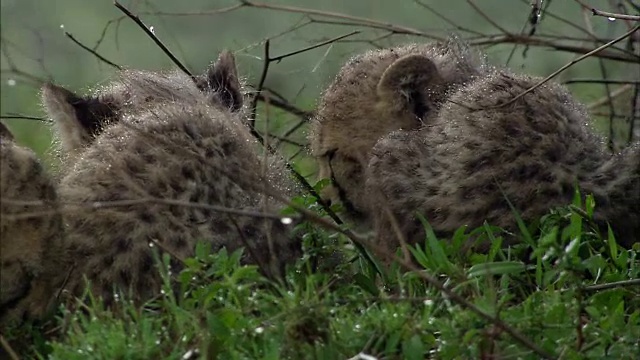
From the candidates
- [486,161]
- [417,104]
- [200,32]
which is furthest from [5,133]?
[200,32]

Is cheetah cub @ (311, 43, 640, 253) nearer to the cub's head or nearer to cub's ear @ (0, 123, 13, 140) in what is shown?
the cub's head

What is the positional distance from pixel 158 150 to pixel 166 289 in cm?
83

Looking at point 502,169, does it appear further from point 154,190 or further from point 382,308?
point 154,190

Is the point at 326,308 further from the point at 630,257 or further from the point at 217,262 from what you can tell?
the point at 630,257

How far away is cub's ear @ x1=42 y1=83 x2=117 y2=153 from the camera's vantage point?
17.6ft

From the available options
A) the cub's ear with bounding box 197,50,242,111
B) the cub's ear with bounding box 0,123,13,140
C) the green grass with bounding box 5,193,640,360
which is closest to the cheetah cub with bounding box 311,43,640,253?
the green grass with bounding box 5,193,640,360

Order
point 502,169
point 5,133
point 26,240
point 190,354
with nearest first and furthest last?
1. point 190,354
2. point 26,240
3. point 5,133
4. point 502,169

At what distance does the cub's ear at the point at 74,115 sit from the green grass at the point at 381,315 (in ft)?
3.27

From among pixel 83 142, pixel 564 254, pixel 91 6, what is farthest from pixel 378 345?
pixel 91 6

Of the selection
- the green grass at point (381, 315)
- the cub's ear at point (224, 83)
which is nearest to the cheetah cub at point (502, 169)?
the green grass at point (381, 315)

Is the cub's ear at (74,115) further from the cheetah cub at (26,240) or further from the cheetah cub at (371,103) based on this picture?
the cheetah cub at (371,103)

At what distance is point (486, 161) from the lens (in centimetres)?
534

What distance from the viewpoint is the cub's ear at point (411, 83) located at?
598 centimetres

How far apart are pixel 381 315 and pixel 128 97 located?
2.21 metres
